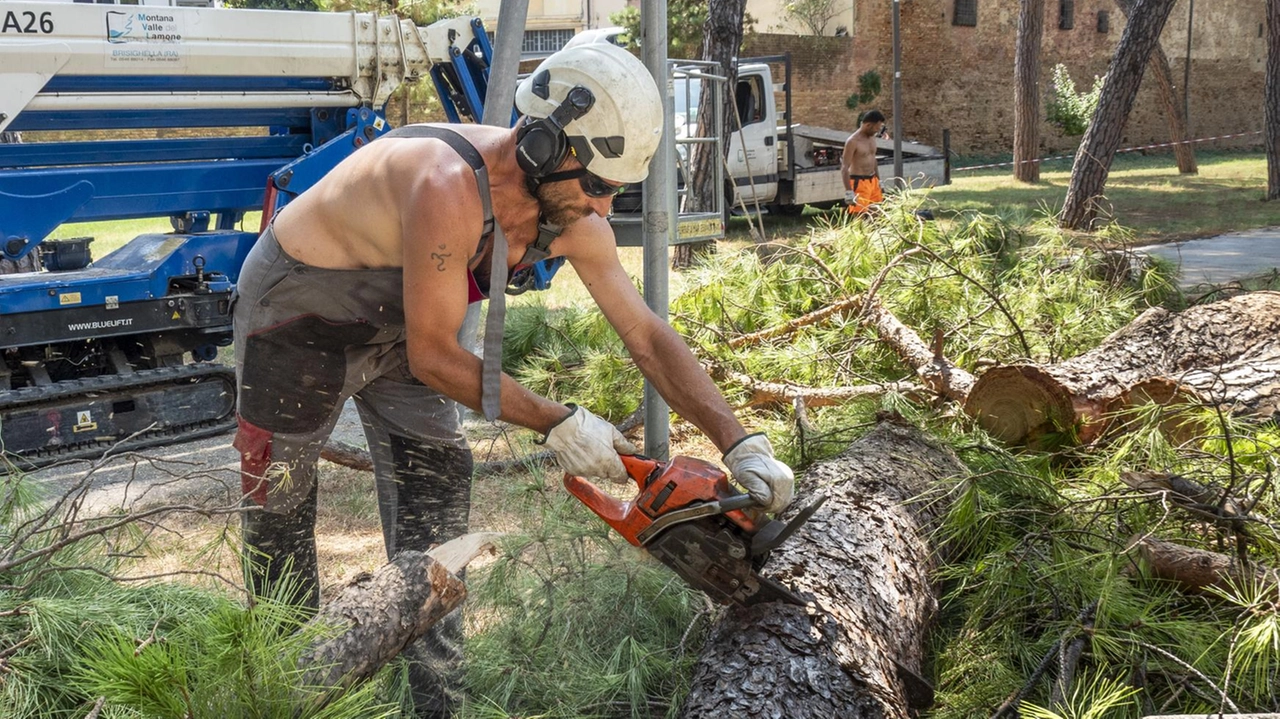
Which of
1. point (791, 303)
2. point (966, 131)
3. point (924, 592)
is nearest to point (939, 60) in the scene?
point (966, 131)

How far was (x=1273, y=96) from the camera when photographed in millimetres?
14680

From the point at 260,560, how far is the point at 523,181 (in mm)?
1363

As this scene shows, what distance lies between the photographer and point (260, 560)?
9.83ft

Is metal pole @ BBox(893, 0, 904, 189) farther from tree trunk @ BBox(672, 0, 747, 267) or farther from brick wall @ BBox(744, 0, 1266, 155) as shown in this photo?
brick wall @ BBox(744, 0, 1266, 155)

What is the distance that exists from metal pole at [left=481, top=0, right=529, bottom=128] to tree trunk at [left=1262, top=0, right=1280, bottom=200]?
14.1m

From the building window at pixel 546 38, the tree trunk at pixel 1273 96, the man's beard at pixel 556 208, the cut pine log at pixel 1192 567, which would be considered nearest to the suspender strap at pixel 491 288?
the man's beard at pixel 556 208

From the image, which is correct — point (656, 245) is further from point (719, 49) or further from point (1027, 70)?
point (1027, 70)

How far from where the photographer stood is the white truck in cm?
1309

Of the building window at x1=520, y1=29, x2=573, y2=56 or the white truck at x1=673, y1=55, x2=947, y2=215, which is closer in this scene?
the white truck at x1=673, y1=55, x2=947, y2=215

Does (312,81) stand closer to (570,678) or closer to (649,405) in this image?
(649,405)

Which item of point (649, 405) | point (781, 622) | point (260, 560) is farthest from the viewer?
point (649, 405)

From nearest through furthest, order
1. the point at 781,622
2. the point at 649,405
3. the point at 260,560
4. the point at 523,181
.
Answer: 1. the point at 781,622
2. the point at 523,181
3. the point at 260,560
4. the point at 649,405

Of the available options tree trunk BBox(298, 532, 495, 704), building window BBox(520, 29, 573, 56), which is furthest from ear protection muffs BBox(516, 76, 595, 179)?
building window BBox(520, 29, 573, 56)

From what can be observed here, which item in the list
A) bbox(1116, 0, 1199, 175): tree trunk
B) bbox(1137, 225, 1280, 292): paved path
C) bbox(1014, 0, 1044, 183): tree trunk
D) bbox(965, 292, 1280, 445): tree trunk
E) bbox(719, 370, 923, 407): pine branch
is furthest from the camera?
bbox(1116, 0, 1199, 175): tree trunk
